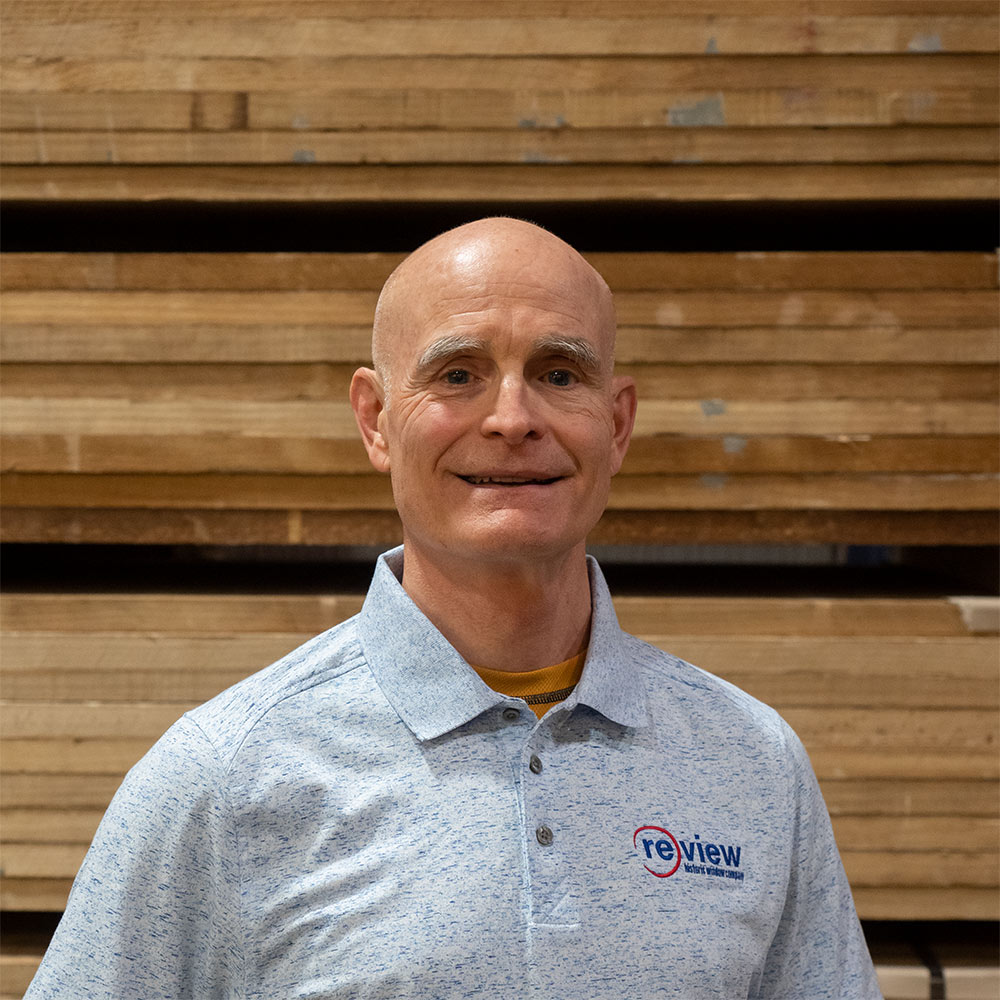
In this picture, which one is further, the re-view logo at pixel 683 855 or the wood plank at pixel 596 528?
the wood plank at pixel 596 528

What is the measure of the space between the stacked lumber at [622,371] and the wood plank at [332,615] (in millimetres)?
104

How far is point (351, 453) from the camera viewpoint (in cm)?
132

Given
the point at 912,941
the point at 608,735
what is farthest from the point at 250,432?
the point at 912,941

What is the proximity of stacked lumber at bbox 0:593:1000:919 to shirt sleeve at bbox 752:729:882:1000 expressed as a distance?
1.19 ft

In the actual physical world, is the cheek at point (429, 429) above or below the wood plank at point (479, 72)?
below

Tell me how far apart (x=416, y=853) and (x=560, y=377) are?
1.38ft

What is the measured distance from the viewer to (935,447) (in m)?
1.33

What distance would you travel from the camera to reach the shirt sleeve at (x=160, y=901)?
0.83 meters

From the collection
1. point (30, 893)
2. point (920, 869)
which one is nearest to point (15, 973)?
point (30, 893)

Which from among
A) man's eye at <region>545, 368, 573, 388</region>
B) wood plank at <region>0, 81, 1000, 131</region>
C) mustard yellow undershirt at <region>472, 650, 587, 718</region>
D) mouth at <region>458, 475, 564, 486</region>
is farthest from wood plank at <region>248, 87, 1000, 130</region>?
mustard yellow undershirt at <region>472, 650, 587, 718</region>

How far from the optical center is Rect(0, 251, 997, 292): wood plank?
133cm

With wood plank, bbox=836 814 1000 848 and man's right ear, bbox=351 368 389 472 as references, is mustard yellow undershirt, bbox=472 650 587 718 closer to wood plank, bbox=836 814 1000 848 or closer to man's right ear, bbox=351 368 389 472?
man's right ear, bbox=351 368 389 472

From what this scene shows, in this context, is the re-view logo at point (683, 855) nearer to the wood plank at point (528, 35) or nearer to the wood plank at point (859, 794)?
the wood plank at point (859, 794)

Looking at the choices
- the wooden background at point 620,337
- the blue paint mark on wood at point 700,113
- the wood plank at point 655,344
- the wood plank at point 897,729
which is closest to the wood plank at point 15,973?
the wooden background at point 620,337
